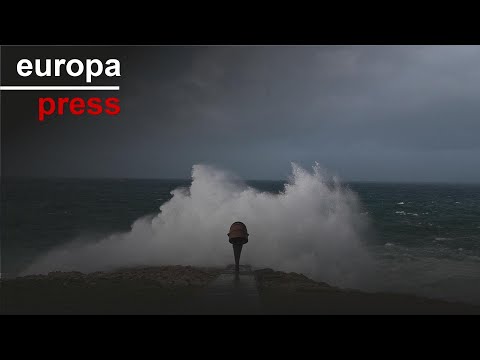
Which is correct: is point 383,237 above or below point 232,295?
below

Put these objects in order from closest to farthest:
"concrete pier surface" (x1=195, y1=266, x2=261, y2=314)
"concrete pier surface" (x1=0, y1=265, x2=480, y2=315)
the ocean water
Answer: "concrete pier surface" (x1=195, y1=266, x2=261, y2=314) → "concrete pier surface" (x1=0, y1=265, x2=480, y2=315) → the ocean water

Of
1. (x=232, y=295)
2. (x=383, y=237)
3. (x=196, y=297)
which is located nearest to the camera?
(x=196, y=297)

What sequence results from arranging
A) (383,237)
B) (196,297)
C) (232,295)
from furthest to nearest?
(383,237)
(232,295)
(196,297)

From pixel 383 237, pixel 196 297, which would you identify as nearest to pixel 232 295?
pixel 196 297

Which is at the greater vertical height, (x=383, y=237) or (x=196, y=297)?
(x=196, y=297)

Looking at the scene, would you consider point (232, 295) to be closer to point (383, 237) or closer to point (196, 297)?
point (196, 297)

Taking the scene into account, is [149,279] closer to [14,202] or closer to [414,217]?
[414,217]

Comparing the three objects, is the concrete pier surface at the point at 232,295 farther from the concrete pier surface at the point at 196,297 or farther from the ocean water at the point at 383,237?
the ocean water at the point at 383,237

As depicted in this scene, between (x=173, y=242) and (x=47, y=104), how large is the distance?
10525 mm

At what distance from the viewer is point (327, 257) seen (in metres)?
21.5

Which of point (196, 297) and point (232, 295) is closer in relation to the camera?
point (196, 297)

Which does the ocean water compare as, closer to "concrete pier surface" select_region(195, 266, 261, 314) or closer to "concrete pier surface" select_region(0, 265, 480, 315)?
"concrete pier surface" select_region(0, 265, 480, 315)

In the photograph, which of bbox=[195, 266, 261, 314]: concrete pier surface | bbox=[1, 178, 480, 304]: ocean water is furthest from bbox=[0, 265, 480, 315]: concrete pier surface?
bbox=[1, 178, 480, 304]: ocean water
